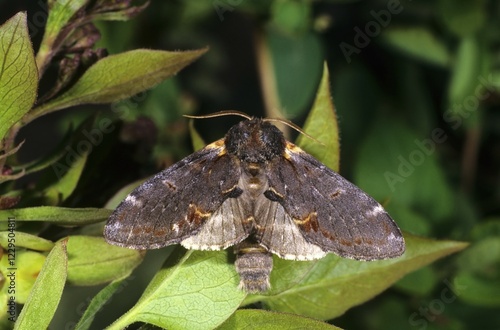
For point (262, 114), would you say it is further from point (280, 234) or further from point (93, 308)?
point (93, 308)

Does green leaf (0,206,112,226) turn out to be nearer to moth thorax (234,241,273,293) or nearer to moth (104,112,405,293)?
moth (104,112,405,293)

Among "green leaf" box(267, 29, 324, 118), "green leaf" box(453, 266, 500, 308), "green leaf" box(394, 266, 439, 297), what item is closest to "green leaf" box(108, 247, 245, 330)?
"green leaf" box(394, 266, 439, 297)

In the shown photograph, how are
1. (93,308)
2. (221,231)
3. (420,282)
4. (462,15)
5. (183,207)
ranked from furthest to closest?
(462,15) < (420,282) < (183,207) < (221,231) < (93,308)

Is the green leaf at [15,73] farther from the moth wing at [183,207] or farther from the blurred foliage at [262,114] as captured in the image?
the moth wing at [183,207]

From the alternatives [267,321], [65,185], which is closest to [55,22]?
→ [65,185]

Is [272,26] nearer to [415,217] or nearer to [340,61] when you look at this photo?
[340,61]

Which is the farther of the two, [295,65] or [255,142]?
[295,65]

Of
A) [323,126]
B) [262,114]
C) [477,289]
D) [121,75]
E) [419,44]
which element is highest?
[121,75]
